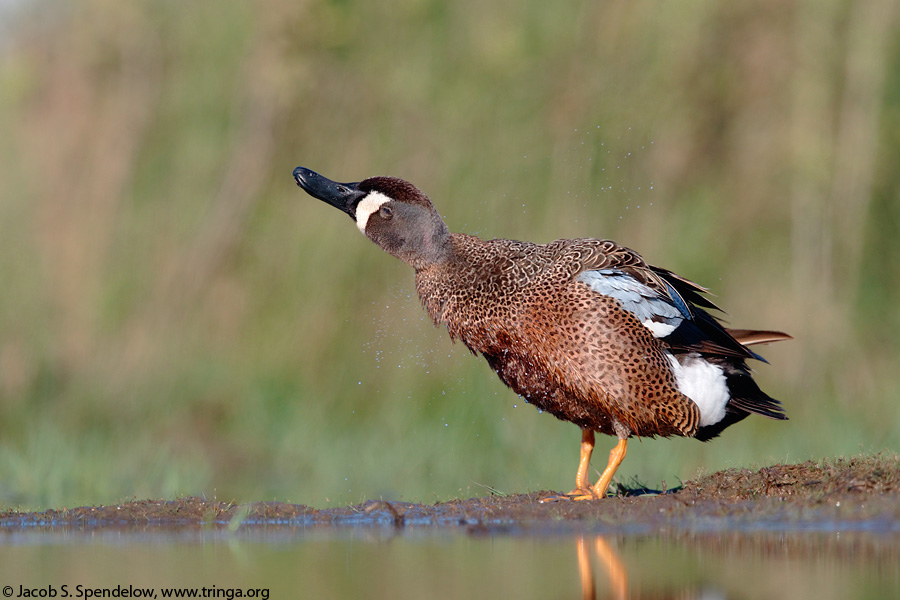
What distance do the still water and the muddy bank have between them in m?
0.18

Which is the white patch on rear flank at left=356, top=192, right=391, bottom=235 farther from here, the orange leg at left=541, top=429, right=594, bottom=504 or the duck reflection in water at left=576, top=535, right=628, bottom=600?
the duck reflection in water at left=576, top=535, right=628, bottom=600

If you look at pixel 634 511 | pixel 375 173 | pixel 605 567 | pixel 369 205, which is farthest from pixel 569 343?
pixel 375 173

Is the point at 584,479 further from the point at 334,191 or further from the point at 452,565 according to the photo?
the point at 334,191

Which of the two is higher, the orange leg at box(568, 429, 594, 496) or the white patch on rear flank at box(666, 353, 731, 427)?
the white patch on rear flank at box(666, 353, 731, 427)

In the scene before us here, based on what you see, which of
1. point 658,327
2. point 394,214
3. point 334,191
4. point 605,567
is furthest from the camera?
point 334,191

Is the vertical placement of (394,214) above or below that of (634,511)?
above

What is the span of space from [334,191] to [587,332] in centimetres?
141

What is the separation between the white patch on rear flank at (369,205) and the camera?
520 cm

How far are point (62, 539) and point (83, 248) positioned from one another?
11.8 feet

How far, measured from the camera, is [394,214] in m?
5.16

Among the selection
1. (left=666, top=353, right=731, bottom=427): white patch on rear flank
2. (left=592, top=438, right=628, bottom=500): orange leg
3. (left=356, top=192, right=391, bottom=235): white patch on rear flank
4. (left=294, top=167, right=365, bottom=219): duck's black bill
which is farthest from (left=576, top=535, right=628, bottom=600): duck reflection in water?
(left=294, top=167, right=365, bottom=219): duck's black bill

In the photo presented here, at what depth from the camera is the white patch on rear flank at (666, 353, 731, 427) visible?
479cm

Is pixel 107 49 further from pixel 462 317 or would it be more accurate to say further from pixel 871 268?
pixel 871 268

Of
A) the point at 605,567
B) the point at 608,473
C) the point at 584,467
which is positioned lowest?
the point at 605,567
